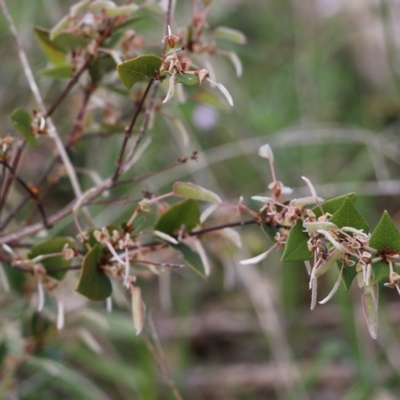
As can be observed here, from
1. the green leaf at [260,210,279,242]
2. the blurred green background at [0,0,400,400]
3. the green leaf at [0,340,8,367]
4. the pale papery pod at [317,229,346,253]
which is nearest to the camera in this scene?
the pale papery pod at [317,229,346,253]

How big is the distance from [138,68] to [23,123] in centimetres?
17

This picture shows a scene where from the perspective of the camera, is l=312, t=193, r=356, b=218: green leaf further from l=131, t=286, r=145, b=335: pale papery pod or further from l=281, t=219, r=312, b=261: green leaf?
l=131, t=286, r=145, b=335: pale papery pod

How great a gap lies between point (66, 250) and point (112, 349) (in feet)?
2.30

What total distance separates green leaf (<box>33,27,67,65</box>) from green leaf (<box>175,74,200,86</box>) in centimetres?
26

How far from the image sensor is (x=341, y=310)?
109 cm

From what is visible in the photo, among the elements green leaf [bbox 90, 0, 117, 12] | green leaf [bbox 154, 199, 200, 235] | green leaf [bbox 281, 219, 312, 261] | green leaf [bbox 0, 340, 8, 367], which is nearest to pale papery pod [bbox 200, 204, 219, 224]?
green leaf [bbox 154, 199, 200, 235]

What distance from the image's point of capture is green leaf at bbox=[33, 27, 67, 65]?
63 centimetres

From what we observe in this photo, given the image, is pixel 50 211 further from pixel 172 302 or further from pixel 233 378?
pixel 233 378

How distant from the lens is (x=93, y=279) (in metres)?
0.53

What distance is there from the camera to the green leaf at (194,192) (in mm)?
527

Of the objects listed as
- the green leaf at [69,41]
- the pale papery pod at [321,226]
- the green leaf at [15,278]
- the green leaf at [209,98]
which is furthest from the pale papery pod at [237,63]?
the green leaf at [15,278]

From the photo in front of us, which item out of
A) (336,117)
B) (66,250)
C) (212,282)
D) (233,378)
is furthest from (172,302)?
(66,250)

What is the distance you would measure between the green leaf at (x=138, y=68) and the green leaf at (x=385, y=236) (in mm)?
193

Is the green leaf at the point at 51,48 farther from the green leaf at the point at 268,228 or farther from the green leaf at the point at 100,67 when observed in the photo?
the green leaf at the point at 268,228
